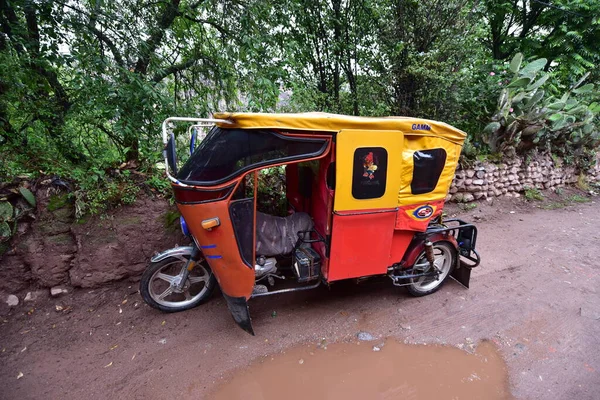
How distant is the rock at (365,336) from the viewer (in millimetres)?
2986

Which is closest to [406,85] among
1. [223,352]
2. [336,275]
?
[336,275]

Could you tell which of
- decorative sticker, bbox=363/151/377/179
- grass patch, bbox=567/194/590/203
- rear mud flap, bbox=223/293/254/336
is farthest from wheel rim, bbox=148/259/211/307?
grass patch, bbox=567/194/590/203

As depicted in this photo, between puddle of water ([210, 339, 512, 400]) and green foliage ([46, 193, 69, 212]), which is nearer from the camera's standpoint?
puddle of water ([210, 339, 512, 400])

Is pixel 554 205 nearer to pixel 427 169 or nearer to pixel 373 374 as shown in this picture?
pixel 427 169

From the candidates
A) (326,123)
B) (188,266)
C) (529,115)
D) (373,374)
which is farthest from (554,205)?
(188,266)

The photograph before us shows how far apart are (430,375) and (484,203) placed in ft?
18.4

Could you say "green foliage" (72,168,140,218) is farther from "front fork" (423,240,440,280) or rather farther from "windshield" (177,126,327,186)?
"front fork" (423,240,440,280)

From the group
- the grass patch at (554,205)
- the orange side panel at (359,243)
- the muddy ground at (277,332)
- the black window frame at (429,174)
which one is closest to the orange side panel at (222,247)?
the muddy ground at (277,332)

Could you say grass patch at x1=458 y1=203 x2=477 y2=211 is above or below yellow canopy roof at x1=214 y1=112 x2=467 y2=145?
below

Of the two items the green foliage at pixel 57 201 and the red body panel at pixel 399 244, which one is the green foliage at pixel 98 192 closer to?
the green foliage at pixel 57 201

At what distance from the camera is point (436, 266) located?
364cm

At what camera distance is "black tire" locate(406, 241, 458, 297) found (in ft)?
11.7

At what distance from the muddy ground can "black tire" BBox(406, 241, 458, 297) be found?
0.36 feet

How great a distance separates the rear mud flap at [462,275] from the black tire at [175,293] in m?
3.18
